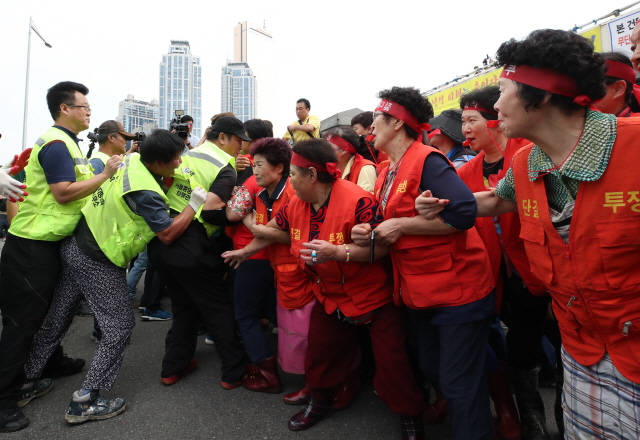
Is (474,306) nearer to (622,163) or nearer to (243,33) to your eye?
(622,163)

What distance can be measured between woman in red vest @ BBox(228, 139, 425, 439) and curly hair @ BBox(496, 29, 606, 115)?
1049 millimetres

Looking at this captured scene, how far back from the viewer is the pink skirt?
276 centimetres

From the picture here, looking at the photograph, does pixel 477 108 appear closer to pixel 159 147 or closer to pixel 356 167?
pixel 356 167

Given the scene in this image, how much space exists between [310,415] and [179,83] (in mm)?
39673

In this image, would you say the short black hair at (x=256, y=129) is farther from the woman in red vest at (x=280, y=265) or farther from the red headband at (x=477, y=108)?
the red headband at (x=477, y=108)

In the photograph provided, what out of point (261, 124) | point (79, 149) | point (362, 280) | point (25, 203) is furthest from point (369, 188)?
point (25, 203)

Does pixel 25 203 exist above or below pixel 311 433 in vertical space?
above

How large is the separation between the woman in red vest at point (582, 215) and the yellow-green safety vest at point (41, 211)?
299cm

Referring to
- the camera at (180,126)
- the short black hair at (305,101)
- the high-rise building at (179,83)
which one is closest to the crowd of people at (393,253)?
the camera at (180,126)

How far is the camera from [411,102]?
2109mm

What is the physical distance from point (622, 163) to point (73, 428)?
3337mm

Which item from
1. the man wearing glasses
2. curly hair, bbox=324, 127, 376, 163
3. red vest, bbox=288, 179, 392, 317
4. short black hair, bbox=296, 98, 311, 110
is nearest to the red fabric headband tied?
red vest, bbox=288, 179, 392, 317

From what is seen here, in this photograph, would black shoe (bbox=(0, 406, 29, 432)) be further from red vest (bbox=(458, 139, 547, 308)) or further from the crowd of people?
red vest (bbox=(458, 139, 547, 308))

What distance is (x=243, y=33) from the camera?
5925 cm
